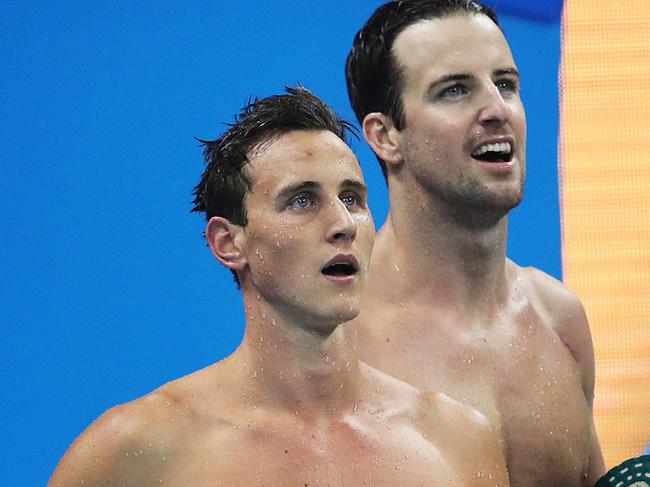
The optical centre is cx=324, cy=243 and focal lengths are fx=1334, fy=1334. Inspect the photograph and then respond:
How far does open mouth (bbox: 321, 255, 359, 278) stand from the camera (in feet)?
6.34

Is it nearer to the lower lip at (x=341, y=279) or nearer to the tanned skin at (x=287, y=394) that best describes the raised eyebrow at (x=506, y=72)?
the tanned skin at (x=287, y=394)

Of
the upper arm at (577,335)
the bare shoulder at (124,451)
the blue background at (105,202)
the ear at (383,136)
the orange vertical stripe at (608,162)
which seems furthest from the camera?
the orange vertical stripe at (608,162)

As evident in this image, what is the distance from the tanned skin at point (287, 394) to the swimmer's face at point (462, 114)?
0.43 meters

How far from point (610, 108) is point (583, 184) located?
0.82 ft

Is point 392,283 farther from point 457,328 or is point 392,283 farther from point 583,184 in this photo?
point 583,184

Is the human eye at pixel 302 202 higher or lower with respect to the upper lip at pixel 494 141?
lower

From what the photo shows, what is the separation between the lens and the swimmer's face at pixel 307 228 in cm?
193

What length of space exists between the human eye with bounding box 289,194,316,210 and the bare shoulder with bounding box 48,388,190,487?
35cm

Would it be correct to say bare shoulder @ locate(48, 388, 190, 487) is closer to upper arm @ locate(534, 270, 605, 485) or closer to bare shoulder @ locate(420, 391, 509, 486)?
bare shoulder @ locate(420, 391, 509, 486)

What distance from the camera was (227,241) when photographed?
202 centimetres

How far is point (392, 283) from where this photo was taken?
2492mm

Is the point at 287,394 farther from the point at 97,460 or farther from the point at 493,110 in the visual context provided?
the point at 493,110

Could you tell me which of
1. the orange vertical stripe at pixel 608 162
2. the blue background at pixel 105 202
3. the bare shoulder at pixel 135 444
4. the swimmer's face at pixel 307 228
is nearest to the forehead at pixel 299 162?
the swimmer's face at pixel 307 228

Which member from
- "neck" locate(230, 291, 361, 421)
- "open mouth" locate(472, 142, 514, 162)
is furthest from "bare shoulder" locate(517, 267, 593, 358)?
"neck" locate(230, 291, 361, 421)
